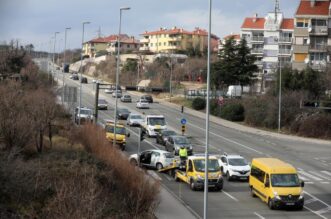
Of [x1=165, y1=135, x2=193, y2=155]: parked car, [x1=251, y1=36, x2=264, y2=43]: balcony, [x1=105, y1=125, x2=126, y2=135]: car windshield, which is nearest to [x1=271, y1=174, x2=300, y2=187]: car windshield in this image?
[x1=165, y1=135, x2=193, y2=155]: parked car

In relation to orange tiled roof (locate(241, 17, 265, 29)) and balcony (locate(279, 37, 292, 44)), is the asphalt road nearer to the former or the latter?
balcony (locate(279, 37, 292, 44))

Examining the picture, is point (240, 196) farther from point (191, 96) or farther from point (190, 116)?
point (191, 96)

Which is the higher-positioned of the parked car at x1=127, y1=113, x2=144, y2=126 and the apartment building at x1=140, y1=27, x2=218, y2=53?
the apartment building at x1=140, y1=27, x2=218, y2=53

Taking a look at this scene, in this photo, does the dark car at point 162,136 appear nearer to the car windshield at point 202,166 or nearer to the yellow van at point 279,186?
the car windshield at point 202,166

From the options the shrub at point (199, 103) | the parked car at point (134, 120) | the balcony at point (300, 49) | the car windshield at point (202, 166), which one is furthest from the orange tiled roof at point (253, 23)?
the car windshield at point (202, 166)

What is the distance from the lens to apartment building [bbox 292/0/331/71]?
278ft

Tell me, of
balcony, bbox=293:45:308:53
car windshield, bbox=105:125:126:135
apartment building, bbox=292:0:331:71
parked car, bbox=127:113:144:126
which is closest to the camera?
car windshield, bbox=105:125:126:135

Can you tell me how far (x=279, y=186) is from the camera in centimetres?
2812

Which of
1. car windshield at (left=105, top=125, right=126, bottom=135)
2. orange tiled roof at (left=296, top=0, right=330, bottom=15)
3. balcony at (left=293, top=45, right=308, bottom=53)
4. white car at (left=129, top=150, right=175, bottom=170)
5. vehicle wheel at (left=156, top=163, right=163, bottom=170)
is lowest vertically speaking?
vehicle wheel at (left=156, top=163, right=163, bottom=170)

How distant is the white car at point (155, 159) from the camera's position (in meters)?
37.9

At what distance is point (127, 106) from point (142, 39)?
104681 millimetres

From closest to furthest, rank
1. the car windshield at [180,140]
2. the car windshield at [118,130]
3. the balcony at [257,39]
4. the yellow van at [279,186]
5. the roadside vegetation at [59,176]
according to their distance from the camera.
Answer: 1. the roadside vegetation at [59,176]
2. the yellow van at [279,186]
3. the car windshield at [180,140]
4. the car windshield at [118,130]
5. the balcony at [257,39]

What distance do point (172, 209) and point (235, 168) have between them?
9.59 m

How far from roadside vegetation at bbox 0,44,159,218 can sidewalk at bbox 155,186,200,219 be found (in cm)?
238
